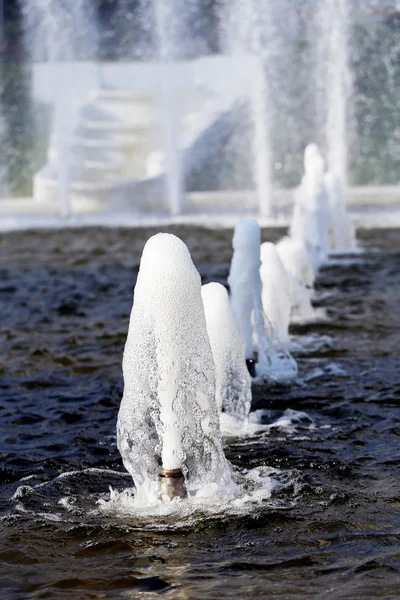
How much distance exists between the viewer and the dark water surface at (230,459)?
4918 mm

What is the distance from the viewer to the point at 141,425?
18.4 ft

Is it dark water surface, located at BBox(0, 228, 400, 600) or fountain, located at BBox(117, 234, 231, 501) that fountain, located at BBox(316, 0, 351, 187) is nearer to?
dark water surface, located at BBox(0, 228, 400, 600)

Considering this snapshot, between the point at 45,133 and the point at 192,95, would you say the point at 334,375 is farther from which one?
the point at 45,133

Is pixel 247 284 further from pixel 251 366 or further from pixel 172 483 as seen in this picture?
pixel 172 483

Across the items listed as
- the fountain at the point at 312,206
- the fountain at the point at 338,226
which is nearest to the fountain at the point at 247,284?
the fountain at the point at 312,206

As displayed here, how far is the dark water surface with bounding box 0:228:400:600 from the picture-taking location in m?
4.92

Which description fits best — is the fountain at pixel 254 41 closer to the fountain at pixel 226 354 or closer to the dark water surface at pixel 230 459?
the dark water surface at pixel 230 459

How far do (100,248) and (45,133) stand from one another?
603 inches

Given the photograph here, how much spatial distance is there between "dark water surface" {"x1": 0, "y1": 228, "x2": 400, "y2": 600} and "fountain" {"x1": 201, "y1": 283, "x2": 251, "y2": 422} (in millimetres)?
290

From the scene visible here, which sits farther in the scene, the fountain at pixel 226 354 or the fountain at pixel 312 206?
the fountain at pixel 312 206

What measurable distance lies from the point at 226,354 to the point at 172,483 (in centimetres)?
159

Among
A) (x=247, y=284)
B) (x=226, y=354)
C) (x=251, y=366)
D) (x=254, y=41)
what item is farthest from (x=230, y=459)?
(x=254, y=41)

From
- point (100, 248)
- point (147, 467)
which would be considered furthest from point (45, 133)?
point (147, 467)

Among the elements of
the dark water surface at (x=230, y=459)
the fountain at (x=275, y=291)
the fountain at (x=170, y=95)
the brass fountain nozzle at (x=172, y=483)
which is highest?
the fountain at (x=170, y=95)
